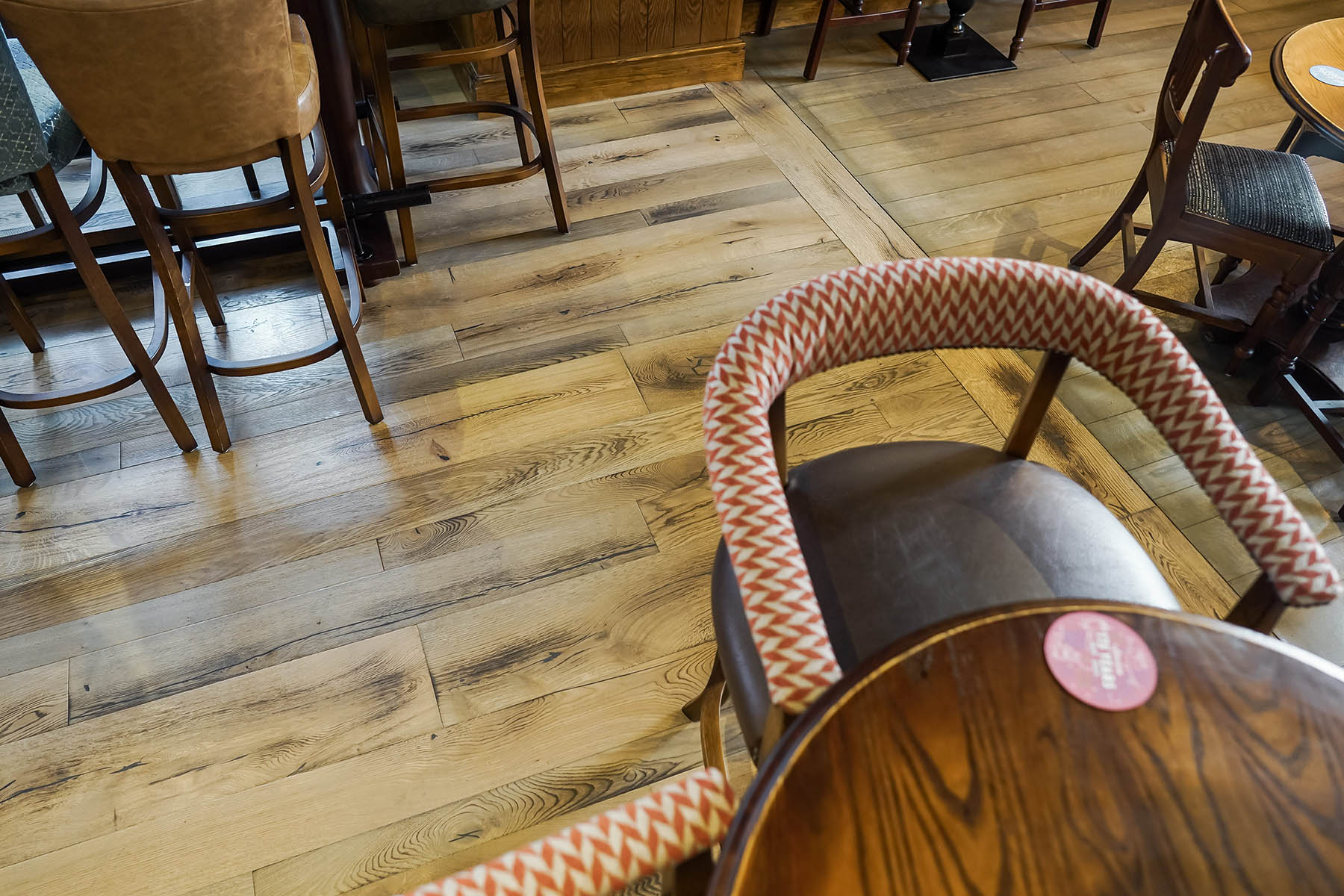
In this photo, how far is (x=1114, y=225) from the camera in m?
2.38

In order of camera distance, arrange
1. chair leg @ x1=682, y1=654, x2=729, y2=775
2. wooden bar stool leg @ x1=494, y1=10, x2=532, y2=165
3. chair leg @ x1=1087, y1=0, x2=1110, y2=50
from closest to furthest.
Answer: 1. chair leg @ x1=682, y1=654, x2=729, y2=775
2. wooden bar stool leg @ x1=494, y1=10, x2=532, y2=165
3. chair leg @ x1=1087, y1=0, x2=1110, y2=50

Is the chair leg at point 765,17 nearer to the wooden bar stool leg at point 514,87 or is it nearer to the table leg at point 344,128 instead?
the wooden bar stool leg at point 514,87

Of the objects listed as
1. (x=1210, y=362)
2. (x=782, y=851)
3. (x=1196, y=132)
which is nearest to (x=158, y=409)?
(x=782, y=851)

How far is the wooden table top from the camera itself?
1.79 m

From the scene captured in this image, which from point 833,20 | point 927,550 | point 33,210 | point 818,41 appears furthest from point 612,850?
point 833,20

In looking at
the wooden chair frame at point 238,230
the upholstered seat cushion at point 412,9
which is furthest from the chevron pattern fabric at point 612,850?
the upholstered seat cushion at point 412,9

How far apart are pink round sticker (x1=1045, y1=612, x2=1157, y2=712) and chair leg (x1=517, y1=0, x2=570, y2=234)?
1.90m

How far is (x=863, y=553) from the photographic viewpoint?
1117mm

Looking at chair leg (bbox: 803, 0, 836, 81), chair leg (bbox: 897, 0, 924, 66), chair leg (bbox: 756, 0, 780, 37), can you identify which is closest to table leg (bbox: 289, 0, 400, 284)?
chair leg (bbox: 803, 0, 836, 81)

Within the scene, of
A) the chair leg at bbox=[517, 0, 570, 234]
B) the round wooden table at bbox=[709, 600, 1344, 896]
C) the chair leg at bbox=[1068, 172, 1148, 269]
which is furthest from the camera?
the chair leg at bbox=[1068, 172, 1148, 269]

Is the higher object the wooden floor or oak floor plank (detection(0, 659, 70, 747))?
the wooden floor

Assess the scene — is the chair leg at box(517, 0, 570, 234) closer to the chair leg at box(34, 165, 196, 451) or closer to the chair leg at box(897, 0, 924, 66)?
the chair leg at box(34, 165, 196, 451)

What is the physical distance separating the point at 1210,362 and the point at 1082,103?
1327 millimetres

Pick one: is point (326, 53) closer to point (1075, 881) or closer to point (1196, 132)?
point (1196, 132)
